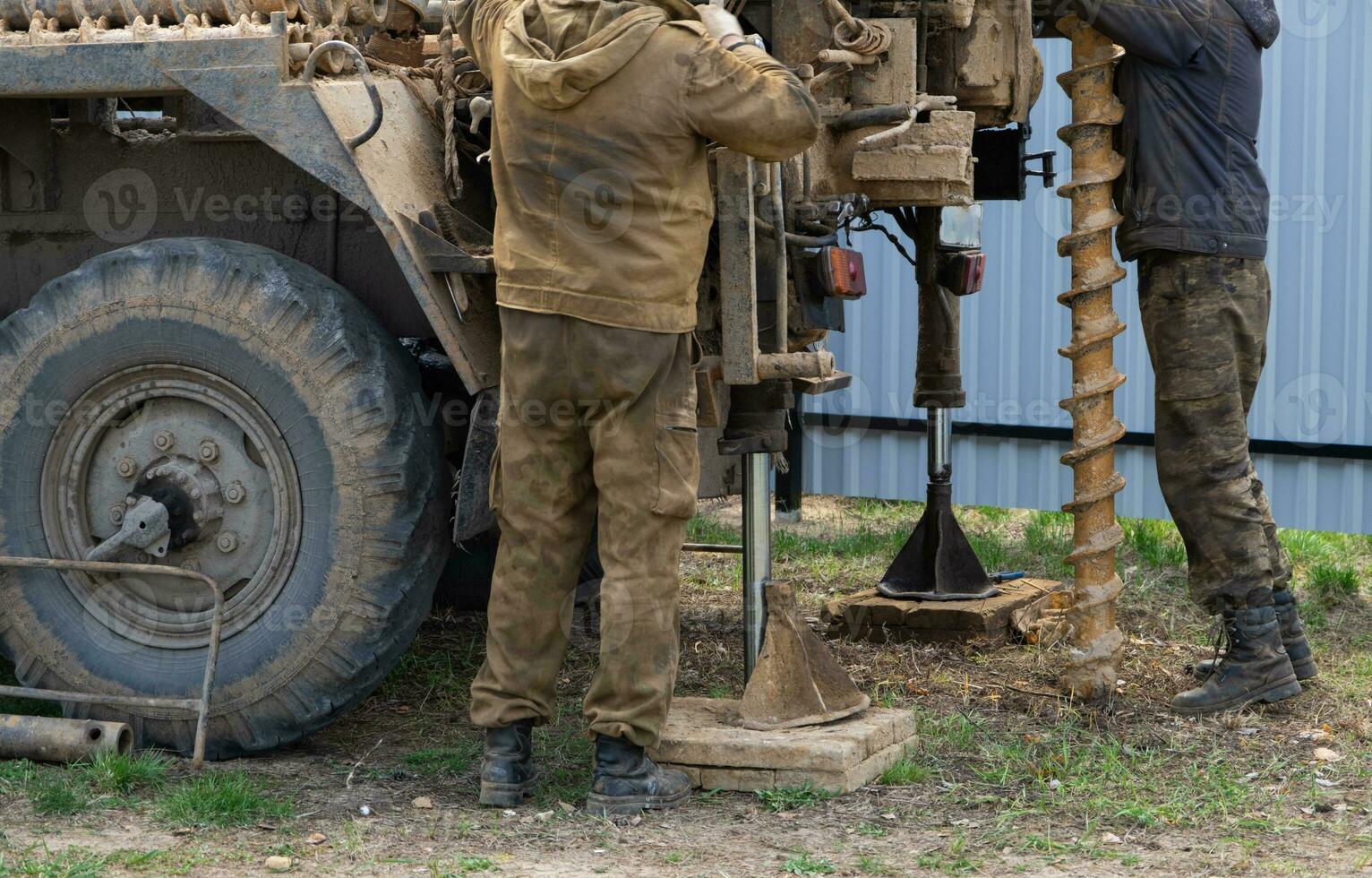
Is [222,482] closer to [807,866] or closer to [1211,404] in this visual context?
[807,866]

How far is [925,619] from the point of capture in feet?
19.6

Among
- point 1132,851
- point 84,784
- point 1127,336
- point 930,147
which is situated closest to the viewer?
point 1132,851

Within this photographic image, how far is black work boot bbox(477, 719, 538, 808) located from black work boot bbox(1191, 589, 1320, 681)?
2.37 meters

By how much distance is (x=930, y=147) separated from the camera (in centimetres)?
477

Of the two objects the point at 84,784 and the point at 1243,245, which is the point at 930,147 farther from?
the point at 84,784

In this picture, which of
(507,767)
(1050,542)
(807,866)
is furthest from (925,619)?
(807,866)

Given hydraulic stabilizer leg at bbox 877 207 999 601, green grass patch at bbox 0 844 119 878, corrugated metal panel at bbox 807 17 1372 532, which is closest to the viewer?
green grass patch at bbox 0 844 119 878

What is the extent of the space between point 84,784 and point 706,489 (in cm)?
194

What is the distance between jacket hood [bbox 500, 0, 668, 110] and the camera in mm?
3824

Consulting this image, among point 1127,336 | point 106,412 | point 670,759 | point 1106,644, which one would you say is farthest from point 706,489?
point 1127,336

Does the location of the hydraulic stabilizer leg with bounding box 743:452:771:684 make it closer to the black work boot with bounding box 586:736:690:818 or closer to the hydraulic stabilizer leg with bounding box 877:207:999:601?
the black work boot with bounding box 586:736:690:818

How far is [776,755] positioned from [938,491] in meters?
2.26

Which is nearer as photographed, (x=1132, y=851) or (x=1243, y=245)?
(x=1132, y=851)

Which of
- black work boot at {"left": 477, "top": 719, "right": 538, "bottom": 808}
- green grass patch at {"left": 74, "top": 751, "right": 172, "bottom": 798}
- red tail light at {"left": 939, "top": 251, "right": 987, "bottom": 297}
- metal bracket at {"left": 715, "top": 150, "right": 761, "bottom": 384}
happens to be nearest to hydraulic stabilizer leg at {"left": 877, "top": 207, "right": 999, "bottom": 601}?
red tail light at {"left": 939, "top": 251, "right": 987, "bottom": 297}
